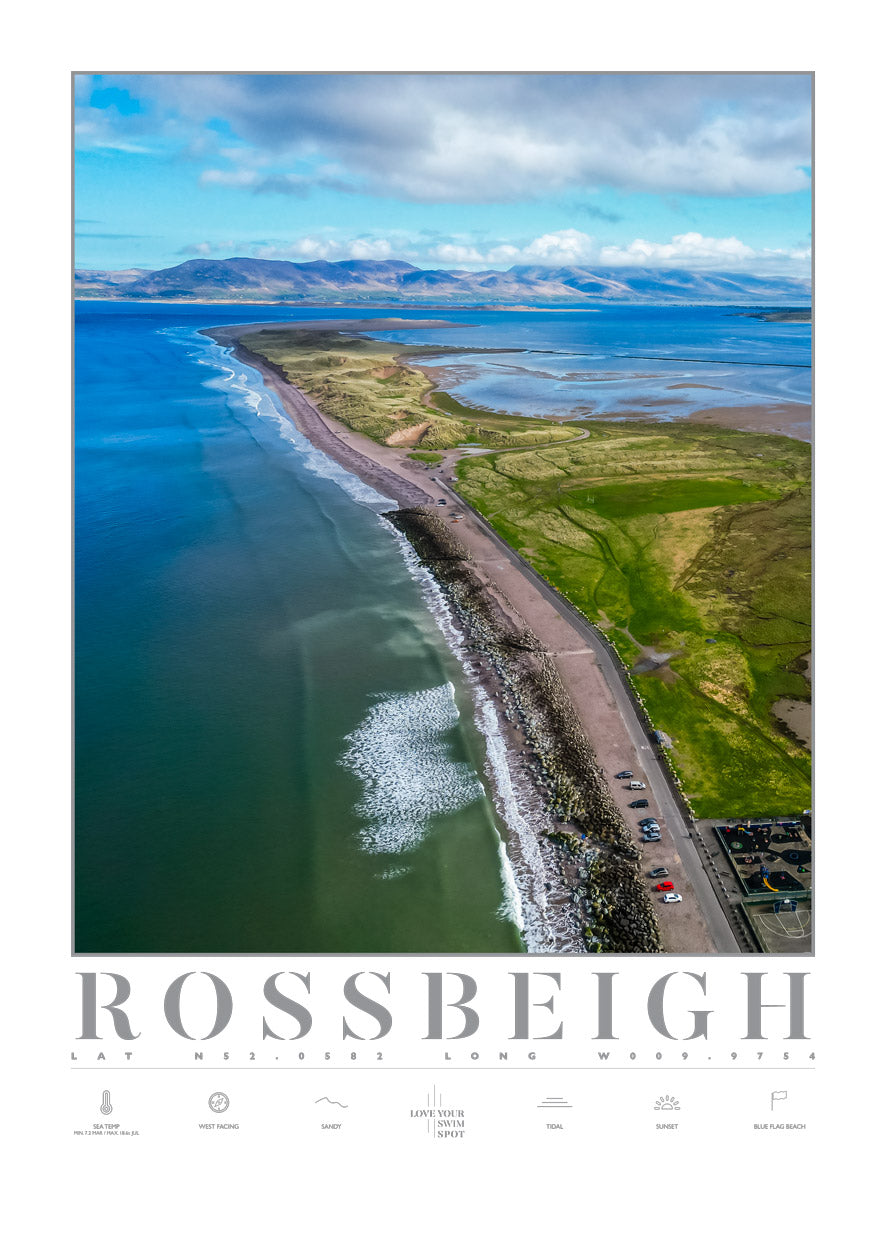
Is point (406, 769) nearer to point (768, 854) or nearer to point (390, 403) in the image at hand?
point (768, 854)

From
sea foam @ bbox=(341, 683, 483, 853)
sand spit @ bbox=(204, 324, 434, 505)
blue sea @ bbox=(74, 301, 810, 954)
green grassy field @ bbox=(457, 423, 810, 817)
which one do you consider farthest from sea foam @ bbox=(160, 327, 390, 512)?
sea foam @ bbox=(341, 683, 483, 853)

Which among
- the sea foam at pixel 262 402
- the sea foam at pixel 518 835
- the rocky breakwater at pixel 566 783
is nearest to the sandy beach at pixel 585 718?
the rocky breakwater at pixel 566 783

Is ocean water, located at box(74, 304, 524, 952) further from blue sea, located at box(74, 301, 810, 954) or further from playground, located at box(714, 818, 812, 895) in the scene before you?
playground, located at box(714, 818, 812, 895)

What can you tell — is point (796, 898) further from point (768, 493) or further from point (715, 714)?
point (768, 493)

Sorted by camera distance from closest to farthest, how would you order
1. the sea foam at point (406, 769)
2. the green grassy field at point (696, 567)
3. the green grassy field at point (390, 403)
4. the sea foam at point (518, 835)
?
the sea foam at point (518, 835)
the sea foam at point (406, 769)
the green grassy field at point (696, 567)
the green grassy field at point (390, 403)

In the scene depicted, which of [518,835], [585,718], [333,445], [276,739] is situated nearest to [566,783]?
[518,835]

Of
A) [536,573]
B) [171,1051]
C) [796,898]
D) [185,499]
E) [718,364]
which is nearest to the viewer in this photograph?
[171,1051]

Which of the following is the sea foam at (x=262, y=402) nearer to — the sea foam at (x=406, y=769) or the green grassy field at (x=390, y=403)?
the green grassy field at (x=390, y=403)

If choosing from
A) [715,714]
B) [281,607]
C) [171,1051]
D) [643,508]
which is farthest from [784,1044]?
[643,508]
